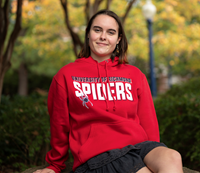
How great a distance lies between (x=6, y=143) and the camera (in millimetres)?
3344

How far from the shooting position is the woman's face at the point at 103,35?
7.23 feet

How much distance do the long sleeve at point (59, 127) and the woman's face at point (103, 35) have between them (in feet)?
1.56

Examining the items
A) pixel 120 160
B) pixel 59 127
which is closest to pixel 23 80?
pixel 59 127

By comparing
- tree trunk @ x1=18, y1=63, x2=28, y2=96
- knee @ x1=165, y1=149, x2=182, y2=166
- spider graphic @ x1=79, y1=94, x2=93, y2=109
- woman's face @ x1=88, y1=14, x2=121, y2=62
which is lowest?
tree trunk @ x1=18, y1=63, x2=28, y2=96

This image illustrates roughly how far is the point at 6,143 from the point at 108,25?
7.09 ft

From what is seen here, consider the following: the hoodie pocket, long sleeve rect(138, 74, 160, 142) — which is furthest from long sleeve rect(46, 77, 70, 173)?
long sleeve rect(138, 74, 160, 142)

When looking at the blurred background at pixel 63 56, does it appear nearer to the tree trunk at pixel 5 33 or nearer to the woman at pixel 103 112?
the tree trunk at pixel 5 33

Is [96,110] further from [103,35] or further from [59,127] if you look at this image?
[103,35]

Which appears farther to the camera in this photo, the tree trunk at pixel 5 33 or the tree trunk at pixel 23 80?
the tree trunk at pixel 23 80

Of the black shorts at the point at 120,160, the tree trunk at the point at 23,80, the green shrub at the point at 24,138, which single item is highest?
the black shorts at the point at 120,160

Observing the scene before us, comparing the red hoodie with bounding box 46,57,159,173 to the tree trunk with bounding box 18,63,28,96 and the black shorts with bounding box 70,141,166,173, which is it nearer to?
the black shorts with bounding box 70,141,166,173

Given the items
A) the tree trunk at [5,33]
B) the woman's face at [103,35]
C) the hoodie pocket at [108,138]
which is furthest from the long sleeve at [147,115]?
the tree trunk at [5,33]

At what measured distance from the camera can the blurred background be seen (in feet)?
11.1

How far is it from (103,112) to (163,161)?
588 mm
